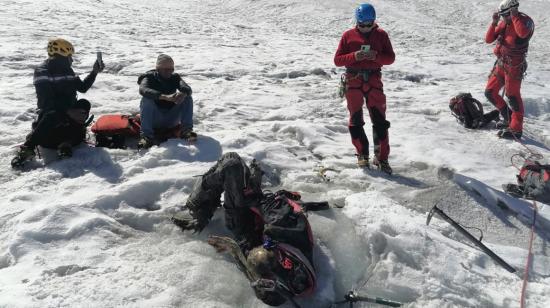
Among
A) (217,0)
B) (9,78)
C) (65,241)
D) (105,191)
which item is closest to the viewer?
(65,241)

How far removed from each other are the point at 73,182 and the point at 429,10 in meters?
20.3

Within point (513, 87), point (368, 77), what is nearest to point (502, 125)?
point (513, 87)

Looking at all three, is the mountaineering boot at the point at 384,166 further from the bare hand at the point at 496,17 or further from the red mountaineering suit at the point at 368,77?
the bare hand at the point at 496,17

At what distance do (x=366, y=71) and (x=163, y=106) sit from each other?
118 inches

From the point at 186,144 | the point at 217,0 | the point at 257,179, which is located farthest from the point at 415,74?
the point at 217,0

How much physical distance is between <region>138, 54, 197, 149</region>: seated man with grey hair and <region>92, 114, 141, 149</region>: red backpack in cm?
26

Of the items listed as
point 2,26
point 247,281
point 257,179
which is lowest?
point 247,281

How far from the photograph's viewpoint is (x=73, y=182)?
537cm

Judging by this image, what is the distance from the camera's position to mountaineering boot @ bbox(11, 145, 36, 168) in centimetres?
562

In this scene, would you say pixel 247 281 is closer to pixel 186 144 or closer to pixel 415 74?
pixel 186 144

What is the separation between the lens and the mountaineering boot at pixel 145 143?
6340 mm

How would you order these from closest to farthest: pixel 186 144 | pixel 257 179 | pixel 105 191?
pixel 257 179, pixel 105 191, pixel 186 144

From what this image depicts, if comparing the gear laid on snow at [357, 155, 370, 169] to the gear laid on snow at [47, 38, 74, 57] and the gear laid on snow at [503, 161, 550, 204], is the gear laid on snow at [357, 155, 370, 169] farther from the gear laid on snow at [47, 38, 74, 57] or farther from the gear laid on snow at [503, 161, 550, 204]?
the gear laid on snow at [47, 38, 74, 57]

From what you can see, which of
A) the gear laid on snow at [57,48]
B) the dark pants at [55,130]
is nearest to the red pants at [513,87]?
the dark pants at [55,130]
